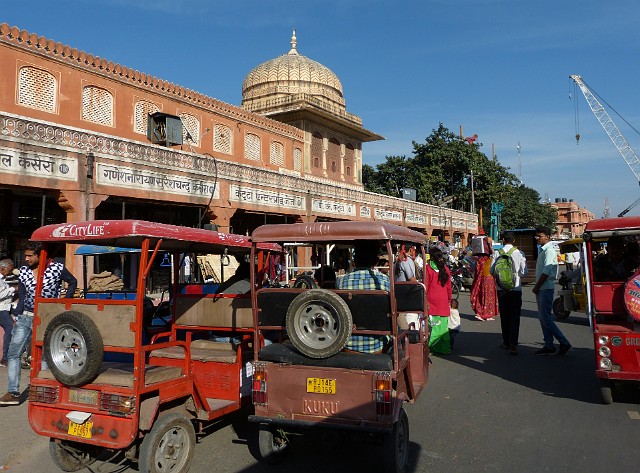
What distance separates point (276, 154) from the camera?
29.2 meters

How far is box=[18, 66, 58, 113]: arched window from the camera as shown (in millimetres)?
17000

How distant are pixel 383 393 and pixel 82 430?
7.67 ft

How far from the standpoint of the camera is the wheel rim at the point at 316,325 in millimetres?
4055

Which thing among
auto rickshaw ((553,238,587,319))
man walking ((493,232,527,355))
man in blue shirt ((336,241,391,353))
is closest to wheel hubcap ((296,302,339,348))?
man in blue shirt ((336,241,391,353))

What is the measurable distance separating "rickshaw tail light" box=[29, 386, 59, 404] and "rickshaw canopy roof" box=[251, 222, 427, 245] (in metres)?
2.04

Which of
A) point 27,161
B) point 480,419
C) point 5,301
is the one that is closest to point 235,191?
point 27,161

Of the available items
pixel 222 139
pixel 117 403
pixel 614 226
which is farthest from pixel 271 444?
pixel 222 139

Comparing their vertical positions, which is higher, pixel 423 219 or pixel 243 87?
pixel 243 87

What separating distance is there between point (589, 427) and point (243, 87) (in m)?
35.5

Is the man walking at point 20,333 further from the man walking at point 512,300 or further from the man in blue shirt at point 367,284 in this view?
the man walking at point 512,300

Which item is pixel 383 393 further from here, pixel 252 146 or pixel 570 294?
pixel 252 146

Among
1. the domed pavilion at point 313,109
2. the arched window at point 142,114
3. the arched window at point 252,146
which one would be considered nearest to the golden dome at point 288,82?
the domed pavilion at point 313,109

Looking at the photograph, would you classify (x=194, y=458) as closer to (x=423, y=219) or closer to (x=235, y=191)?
(x=235, y=191)

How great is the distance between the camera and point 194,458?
4578 mm
